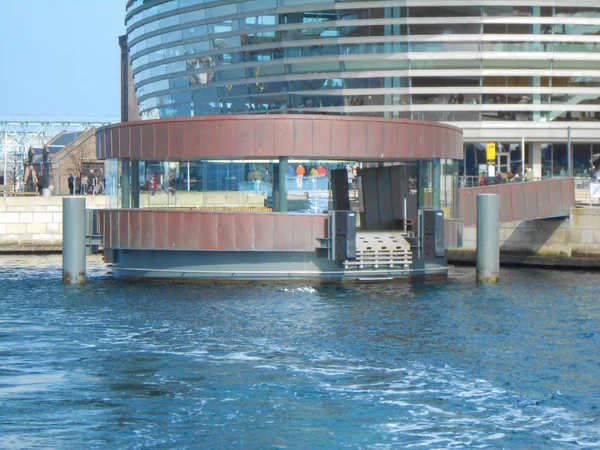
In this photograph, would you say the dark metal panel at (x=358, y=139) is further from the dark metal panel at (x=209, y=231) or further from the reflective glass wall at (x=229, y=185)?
the dark metal panel at (x=209, y=231)

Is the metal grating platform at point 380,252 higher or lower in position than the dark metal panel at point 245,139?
lower

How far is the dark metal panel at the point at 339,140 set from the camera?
111 feet

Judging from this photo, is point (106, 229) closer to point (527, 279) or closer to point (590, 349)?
point (527, 279)

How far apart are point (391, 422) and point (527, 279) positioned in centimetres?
2126

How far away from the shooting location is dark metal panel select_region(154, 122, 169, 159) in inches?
→ 1344

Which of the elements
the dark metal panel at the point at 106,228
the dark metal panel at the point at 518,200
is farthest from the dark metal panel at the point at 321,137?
the dark metal panel at the point at 518,200

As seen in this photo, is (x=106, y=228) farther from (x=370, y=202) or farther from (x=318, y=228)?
(x=370, y=202)

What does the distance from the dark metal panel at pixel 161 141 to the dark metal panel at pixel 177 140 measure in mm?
105

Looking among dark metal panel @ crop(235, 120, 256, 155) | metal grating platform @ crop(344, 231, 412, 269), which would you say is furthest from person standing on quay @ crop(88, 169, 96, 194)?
metal grating platform @ crop(344, 231, 412, 269)

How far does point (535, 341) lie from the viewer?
78.8 ft

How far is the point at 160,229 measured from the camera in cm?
3369

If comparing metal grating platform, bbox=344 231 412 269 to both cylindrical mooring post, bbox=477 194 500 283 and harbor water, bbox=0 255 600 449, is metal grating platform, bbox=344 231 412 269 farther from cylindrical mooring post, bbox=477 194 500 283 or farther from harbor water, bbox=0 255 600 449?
cylindrical mooring post, bbox=477 194 500 283

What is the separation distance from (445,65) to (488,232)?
142ft

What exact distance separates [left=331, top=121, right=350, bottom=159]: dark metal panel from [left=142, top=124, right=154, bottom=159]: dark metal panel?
5.91 metres
